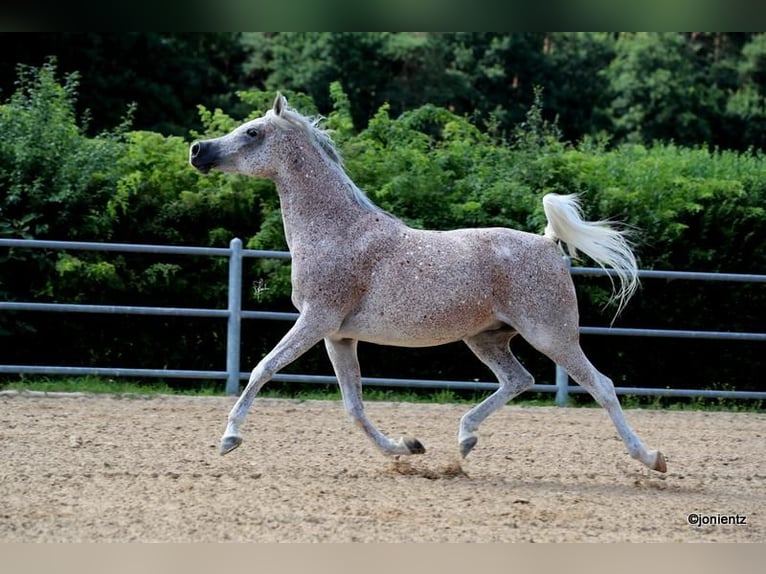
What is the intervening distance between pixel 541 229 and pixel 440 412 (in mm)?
2134

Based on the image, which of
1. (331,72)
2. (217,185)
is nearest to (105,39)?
(331,72)

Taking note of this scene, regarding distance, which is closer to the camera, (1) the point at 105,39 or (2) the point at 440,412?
(2) the point at 440,412

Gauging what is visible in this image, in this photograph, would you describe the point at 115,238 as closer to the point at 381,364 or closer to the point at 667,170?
the point at 381,364

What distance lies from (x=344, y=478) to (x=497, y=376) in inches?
45.7

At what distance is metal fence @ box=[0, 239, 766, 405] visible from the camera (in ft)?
30.8

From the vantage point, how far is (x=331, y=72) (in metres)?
24.3

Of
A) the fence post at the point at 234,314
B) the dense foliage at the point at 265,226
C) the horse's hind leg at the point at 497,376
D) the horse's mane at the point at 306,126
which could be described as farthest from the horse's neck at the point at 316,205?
the dense foliage at the point at 265,226

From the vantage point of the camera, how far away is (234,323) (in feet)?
31.6

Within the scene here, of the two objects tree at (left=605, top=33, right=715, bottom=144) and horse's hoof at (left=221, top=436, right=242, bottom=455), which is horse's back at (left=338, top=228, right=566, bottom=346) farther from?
tree at (left=605, top=33, right=715, bottom=144)

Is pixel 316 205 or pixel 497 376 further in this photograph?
pixel 497 376

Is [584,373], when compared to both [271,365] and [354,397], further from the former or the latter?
[271,365]
